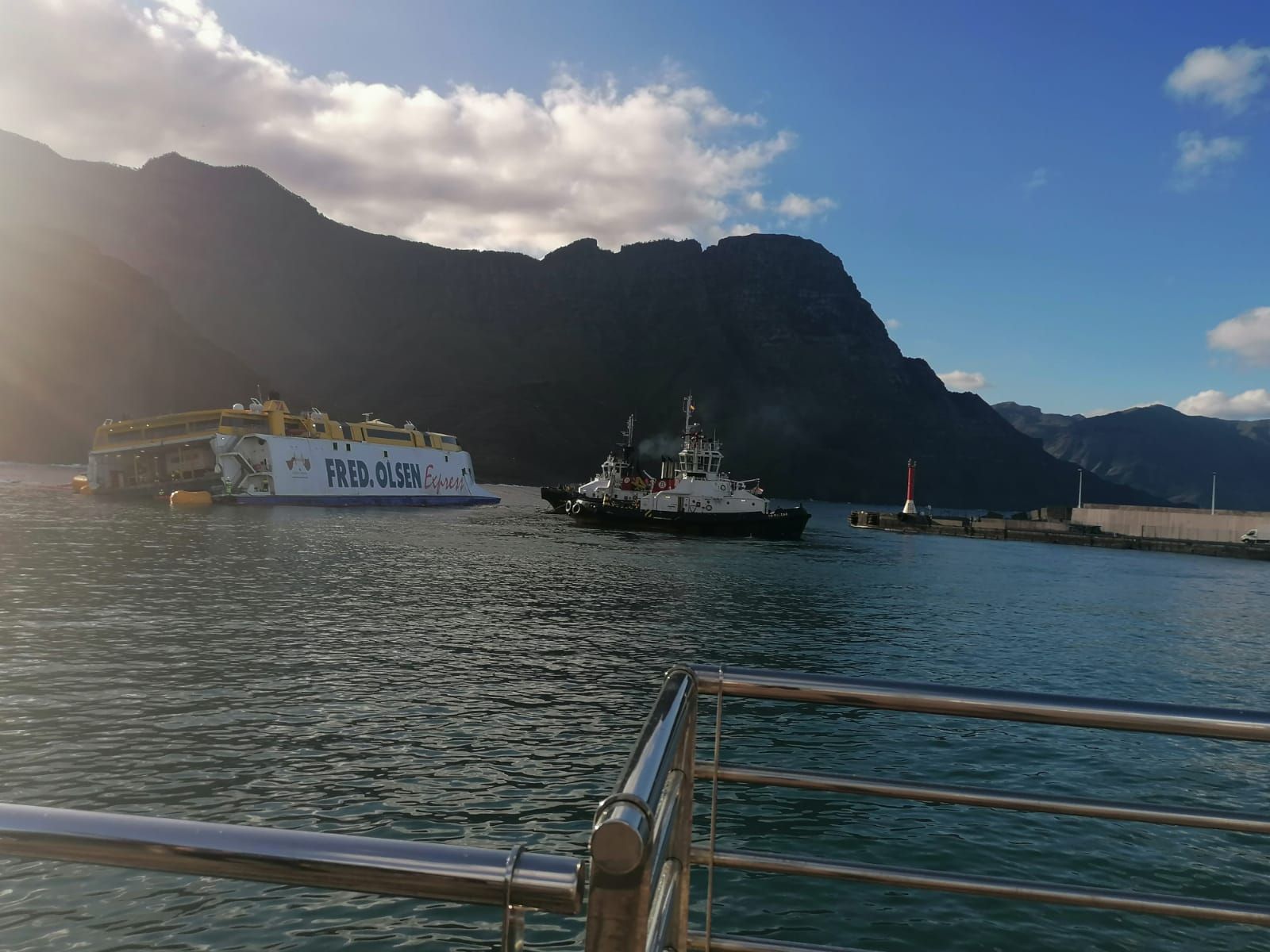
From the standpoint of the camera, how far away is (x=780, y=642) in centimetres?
2288

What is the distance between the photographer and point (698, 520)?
208ft

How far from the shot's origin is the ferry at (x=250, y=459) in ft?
217

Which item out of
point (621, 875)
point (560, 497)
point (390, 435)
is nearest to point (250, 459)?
point (390, 435)

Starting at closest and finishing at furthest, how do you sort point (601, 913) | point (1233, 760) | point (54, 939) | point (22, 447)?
point (601, 913), point (54, 939), point (1233, 760), point (22, 447)

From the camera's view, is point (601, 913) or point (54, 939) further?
point (54, 939)

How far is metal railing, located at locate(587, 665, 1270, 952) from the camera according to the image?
2.31 metres

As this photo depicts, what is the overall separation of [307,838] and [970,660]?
22.6m

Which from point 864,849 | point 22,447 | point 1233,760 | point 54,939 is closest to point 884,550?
point 1233,760

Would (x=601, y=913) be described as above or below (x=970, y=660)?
above

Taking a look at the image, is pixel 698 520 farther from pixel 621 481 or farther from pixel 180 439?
pixel 180 439

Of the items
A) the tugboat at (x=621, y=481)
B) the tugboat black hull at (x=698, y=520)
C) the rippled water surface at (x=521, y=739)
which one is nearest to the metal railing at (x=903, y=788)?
the rippled water surface at (x=521, y=739)

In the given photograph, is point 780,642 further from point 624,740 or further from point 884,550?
point 884,550

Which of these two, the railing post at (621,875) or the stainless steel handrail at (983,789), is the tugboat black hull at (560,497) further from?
the railing post at (621,875)

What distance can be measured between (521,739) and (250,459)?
202 ft
